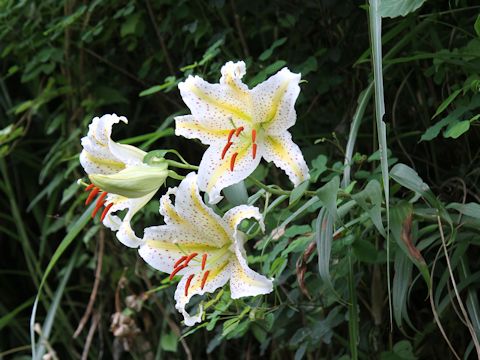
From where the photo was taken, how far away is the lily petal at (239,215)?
35.7 inches

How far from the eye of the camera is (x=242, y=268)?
3.06 feet

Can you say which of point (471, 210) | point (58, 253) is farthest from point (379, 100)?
point (58, 253)

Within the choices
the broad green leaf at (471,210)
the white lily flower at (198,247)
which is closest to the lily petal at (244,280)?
the white lily flower at (198,247)

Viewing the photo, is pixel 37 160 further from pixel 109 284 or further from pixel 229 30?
pixel 229 30

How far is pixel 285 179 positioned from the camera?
1.59 m

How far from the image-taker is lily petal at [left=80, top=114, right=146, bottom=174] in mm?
958

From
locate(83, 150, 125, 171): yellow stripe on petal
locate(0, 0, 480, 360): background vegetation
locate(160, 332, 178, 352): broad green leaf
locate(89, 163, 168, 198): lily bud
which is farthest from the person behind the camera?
locate(160, 332, 178, 352): broad green leaf

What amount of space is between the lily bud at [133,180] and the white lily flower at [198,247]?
3 cm

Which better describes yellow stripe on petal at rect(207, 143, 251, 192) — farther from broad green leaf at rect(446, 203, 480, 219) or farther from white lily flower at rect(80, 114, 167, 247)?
broad green leaf at rect(446, 203, 480, 219)

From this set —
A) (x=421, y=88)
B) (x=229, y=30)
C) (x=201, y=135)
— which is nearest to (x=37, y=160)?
Result: (x=229, y=30)

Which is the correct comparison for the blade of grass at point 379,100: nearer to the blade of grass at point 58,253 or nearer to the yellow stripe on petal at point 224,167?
the yellow stripe on petal at point 224,167

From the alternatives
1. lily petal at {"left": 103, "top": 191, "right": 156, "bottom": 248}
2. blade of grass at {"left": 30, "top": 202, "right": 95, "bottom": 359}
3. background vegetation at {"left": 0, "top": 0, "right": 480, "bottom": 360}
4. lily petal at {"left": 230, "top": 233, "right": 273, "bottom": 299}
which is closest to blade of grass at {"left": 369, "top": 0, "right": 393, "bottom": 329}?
background vegetation at {"left": 0, "top": 0, "right": 480, "bottom": 360}

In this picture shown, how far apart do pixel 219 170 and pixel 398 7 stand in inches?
12.6

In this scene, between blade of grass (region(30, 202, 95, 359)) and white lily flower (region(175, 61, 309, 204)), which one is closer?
white lily flower (region(175, 61, 309, 204))
